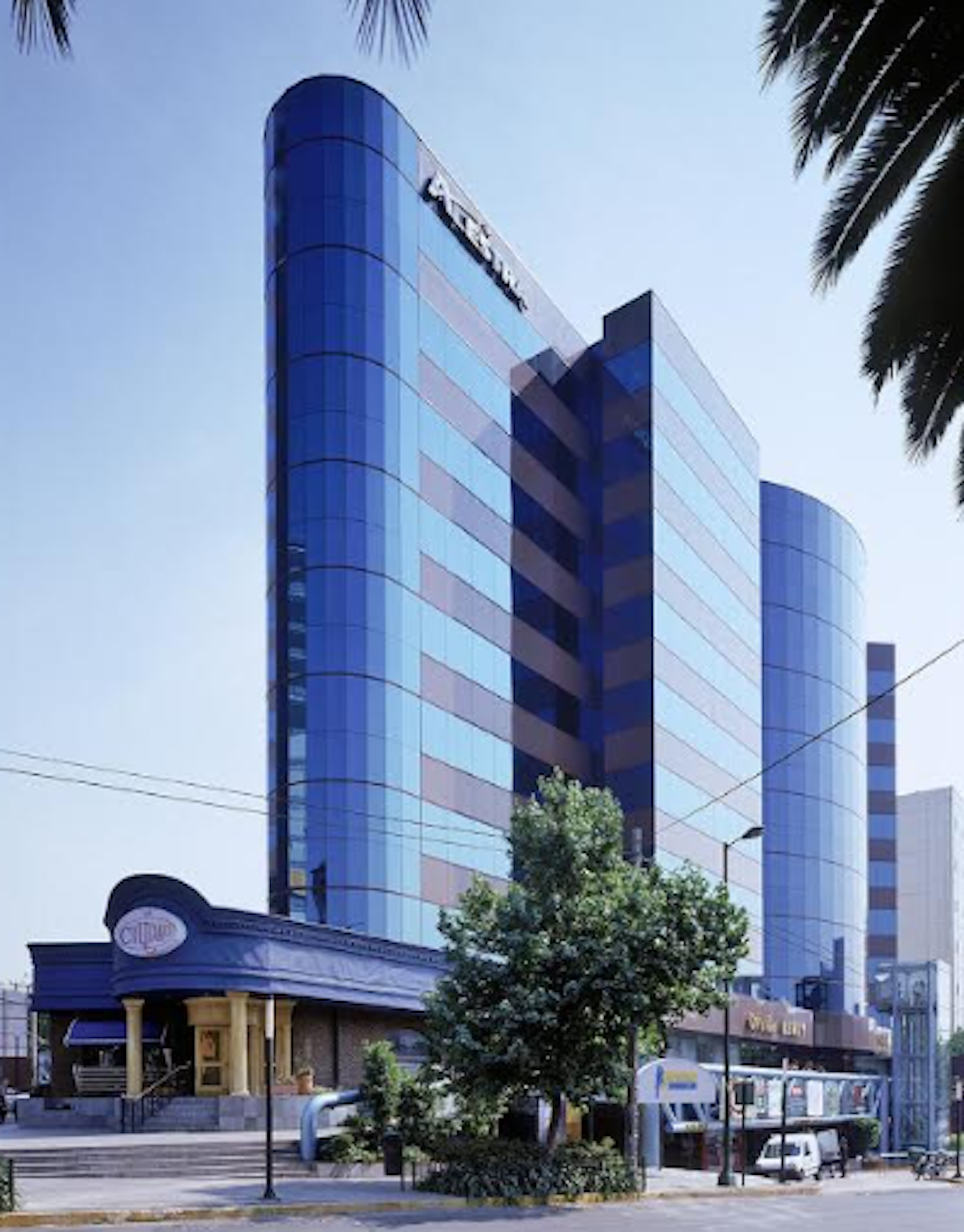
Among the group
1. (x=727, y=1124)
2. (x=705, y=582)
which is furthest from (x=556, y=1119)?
(x=705, y=582)

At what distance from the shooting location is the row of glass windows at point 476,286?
69312 mm

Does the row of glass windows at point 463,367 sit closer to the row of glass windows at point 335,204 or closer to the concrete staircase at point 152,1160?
the row of glass windows at point 335,204

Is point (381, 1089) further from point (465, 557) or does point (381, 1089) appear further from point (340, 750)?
point (465, 557)

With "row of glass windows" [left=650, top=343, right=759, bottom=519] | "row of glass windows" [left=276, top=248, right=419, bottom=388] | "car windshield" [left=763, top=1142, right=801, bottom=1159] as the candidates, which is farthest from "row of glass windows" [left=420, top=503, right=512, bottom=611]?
"car windshield" [left=763, top=1142, right=801, bottom=1159]

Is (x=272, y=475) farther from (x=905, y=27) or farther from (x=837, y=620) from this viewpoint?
(x=837, y=620)

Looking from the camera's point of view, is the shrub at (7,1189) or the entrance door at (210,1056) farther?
the entrance door at (210,1056)

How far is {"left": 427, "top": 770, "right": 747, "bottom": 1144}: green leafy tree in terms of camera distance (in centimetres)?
3172

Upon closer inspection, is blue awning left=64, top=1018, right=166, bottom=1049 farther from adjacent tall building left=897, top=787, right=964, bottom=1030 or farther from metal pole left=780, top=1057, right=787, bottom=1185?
adjacent tall building left=897, top=787, right=964, bottom=1030

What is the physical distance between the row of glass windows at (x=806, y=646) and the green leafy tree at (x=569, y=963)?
275 feet

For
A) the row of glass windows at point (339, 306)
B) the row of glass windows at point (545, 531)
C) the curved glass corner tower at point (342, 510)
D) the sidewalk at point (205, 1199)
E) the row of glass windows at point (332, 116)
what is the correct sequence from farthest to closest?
1. the row of glass windows at point (545, 531)
2. the row of glass windows at point (332, 116)
3. the row of glass windows at point (339, 306)
4. the curved glass corner tower at point (342, 510)
5. the sidewalk at point (205, 1199)

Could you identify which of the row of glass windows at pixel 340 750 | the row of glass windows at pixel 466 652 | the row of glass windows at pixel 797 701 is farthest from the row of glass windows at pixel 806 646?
the row of glass windows at pixel 340 750

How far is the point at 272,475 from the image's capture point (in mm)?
64562

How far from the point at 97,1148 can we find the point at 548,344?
56922 mm

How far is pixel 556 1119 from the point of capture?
3322 cm
